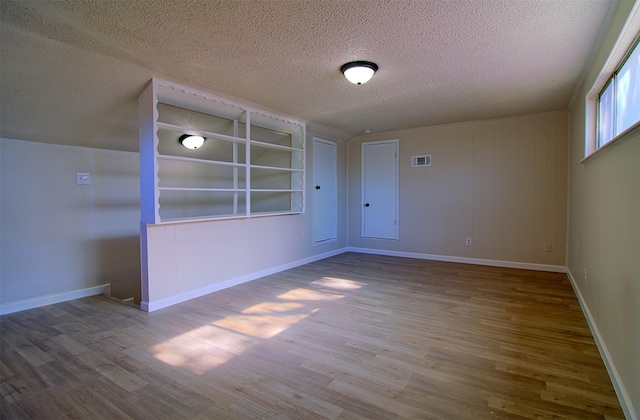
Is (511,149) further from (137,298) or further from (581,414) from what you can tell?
(137,298)

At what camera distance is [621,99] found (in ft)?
7.35

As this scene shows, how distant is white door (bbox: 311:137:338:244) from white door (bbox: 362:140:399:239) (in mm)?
603

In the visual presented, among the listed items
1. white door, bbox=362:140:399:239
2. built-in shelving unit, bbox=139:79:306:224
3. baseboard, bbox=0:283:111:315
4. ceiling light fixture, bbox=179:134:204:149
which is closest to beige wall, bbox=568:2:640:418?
white door, bbox=362:140:399:239

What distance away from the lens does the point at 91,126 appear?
3.42m

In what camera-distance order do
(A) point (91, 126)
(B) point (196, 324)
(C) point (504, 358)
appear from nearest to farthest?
(C) point (504, 358), (B) point (196, 324), (A) point (91, 126)

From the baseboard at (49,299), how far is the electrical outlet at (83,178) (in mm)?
1247

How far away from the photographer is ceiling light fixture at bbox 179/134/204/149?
4.45 m

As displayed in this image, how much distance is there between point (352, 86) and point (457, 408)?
302 centimetres

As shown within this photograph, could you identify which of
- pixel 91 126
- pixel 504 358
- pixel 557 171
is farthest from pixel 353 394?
pixel 557 171

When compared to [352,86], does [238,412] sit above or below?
below

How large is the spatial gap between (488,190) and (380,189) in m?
1.82

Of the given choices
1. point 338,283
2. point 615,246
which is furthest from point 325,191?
point 615,246

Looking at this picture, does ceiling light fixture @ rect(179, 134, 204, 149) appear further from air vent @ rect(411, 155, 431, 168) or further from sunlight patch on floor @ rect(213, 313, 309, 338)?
air vent @ rect(411, 155, 431, 168)

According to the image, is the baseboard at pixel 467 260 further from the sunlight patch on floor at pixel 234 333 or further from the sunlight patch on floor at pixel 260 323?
the sunlight patch on floor at pixel 260 323
